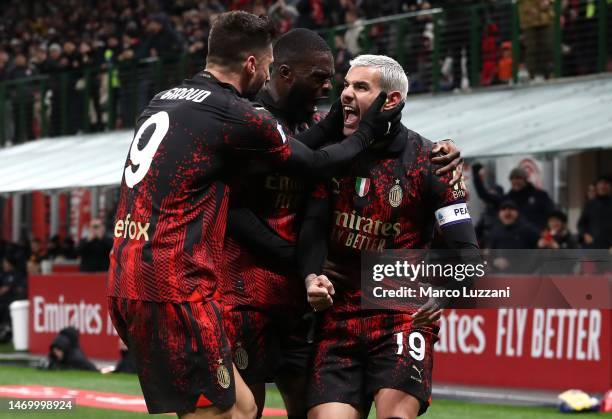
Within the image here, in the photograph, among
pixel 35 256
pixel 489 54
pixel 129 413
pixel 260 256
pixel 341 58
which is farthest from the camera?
pixel 35 256

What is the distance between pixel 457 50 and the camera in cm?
1789

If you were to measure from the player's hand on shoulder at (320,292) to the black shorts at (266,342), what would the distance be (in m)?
0.41

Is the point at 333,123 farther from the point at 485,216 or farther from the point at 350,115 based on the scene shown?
the point at 485,216

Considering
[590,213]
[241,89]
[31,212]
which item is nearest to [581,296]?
[241,89]

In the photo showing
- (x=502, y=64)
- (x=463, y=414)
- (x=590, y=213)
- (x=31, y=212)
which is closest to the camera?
(x=463, y=414)

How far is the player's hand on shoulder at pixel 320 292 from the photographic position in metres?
5.55

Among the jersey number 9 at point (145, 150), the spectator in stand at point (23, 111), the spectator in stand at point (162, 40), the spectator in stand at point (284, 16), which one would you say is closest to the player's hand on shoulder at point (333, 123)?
the jersey number 9 at point (145, 150)

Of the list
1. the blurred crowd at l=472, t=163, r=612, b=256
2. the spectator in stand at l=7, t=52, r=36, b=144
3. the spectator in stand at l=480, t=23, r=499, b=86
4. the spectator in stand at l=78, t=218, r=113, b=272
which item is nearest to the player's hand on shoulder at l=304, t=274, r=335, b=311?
the blurred crowd at l=472, t=163, r=612, b=256

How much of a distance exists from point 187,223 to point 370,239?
0.96m

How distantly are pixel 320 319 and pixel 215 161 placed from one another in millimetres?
1040

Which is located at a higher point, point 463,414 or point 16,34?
Result: point 16,34

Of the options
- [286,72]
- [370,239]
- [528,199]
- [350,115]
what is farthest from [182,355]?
[528,199]

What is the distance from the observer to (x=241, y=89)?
5480 millimetres

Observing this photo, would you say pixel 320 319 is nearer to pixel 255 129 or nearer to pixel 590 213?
pixel 255 129
